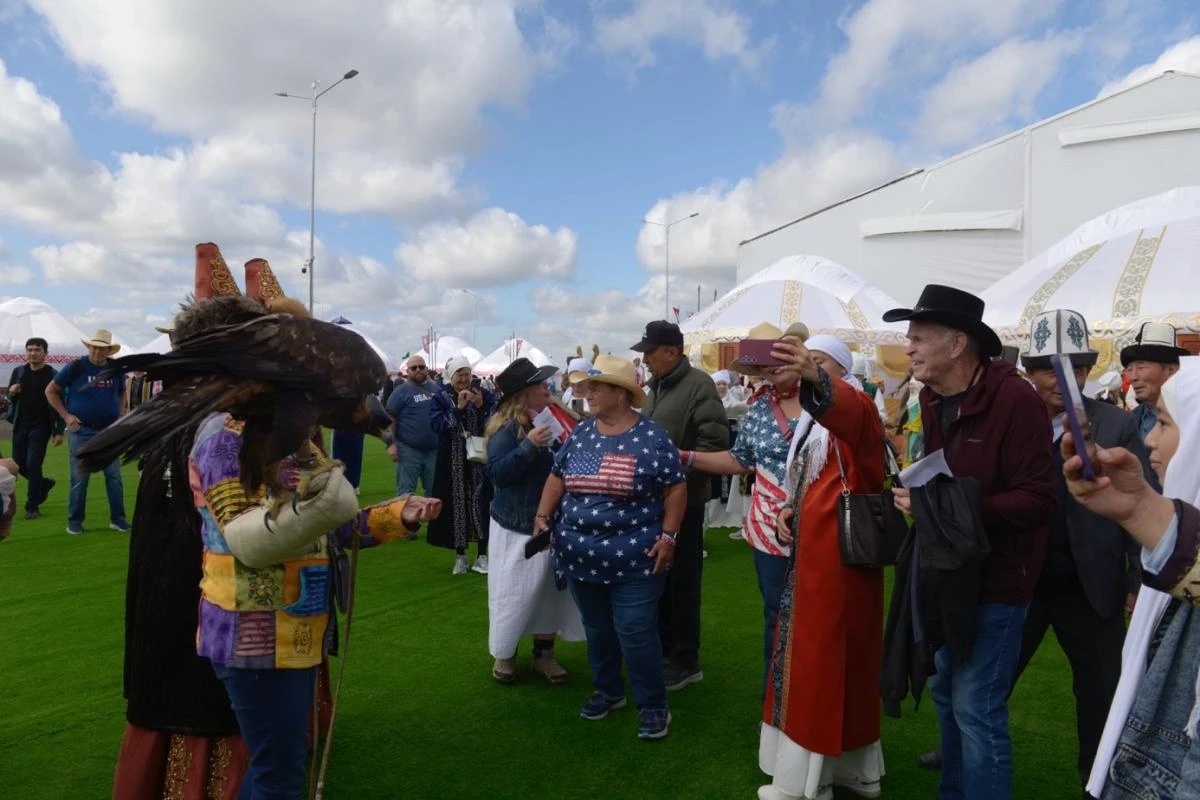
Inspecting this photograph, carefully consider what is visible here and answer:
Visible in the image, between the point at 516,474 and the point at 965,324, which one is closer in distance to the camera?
the point at 965,324

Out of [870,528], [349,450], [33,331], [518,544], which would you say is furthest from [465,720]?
[33,331]

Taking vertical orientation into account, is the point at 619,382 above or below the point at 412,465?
above

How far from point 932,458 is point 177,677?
2.62m

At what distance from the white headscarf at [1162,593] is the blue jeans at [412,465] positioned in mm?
6383

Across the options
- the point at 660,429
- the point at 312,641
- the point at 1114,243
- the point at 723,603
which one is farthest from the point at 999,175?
the point at 312,641

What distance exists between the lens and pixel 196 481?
2201 mm

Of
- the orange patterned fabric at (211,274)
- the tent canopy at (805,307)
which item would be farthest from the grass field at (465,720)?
the tent canopy at (805,307)

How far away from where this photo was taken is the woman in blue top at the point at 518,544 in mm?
Answer: 4348

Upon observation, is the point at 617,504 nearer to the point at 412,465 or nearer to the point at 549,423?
the point at 549,423

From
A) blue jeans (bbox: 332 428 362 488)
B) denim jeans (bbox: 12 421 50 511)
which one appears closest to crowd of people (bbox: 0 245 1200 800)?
blue jeans (bbox: 332 428 362 488)

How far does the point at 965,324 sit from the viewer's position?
8.61 ft

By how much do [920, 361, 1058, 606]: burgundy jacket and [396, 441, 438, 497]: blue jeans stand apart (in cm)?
566

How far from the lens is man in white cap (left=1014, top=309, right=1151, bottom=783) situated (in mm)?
2961

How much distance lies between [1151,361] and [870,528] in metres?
1.85
